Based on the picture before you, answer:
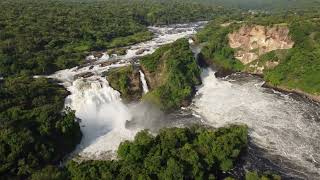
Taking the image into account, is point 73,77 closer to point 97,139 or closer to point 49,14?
point 97,139

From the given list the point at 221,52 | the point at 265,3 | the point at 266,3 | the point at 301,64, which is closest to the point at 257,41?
the point at 221,52

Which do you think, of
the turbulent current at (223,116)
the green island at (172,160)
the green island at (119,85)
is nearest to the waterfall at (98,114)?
the turbulent current at (223,116)

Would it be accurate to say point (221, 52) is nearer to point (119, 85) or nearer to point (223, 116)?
point (223, 116)

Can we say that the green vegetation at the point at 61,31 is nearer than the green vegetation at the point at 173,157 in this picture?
No

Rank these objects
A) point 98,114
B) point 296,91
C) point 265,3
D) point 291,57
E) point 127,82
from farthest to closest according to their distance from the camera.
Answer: point 265,3, point 291,57, point 296,91, point 127,82, point 98,114

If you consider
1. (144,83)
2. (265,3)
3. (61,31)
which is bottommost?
(265,3)

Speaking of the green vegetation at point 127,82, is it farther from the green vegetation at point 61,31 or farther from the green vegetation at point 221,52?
the green vegetation at point 221,52
